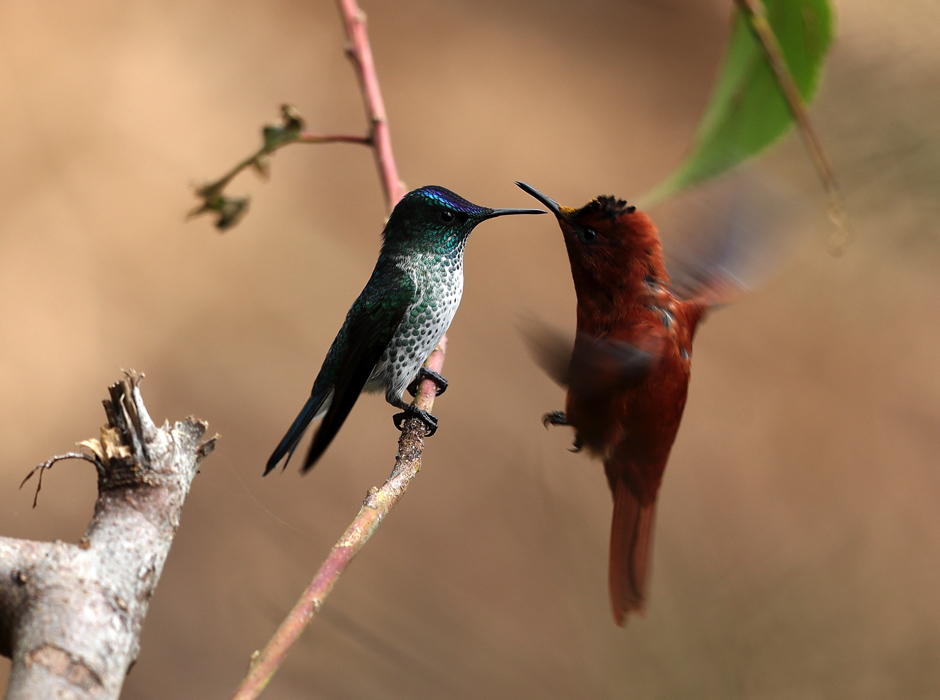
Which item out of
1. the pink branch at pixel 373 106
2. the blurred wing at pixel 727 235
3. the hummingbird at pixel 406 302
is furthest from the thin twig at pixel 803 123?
the pink branch at pixel 373 106

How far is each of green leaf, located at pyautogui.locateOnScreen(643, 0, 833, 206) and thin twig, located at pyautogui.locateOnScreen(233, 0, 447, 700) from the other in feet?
0.87

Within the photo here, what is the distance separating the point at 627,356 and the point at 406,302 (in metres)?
0.19

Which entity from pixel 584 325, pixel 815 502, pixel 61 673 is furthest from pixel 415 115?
pixel 61 673

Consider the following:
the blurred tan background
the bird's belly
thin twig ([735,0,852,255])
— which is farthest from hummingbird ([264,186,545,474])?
the blurred tan background

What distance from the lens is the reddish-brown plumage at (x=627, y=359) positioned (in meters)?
0.73

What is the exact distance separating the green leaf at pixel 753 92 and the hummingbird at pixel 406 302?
0.71 feet

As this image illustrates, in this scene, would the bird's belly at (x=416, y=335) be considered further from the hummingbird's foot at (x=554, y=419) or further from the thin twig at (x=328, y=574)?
the hummingbird's foot at (x=554, y=419)

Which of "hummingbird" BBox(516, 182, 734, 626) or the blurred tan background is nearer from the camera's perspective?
"hummingbird" BBox(516, 182, 734, 626)

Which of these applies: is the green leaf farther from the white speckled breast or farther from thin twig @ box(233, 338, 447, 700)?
thin twig @ box(233, 338, 447, 700)

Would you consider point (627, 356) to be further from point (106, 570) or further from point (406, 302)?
point (106, 570)

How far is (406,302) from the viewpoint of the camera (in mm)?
696

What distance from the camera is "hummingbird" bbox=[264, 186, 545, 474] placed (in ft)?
2.27

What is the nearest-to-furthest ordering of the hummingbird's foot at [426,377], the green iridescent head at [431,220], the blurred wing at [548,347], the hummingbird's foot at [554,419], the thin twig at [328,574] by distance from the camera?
the thin twig at [328,574], the blurred wing at [548,347], the green iridescent head at [431,220], the hummingbird's foot at [426,377], the hummingbird's foot at [554,419]

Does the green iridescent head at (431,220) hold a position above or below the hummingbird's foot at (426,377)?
above
